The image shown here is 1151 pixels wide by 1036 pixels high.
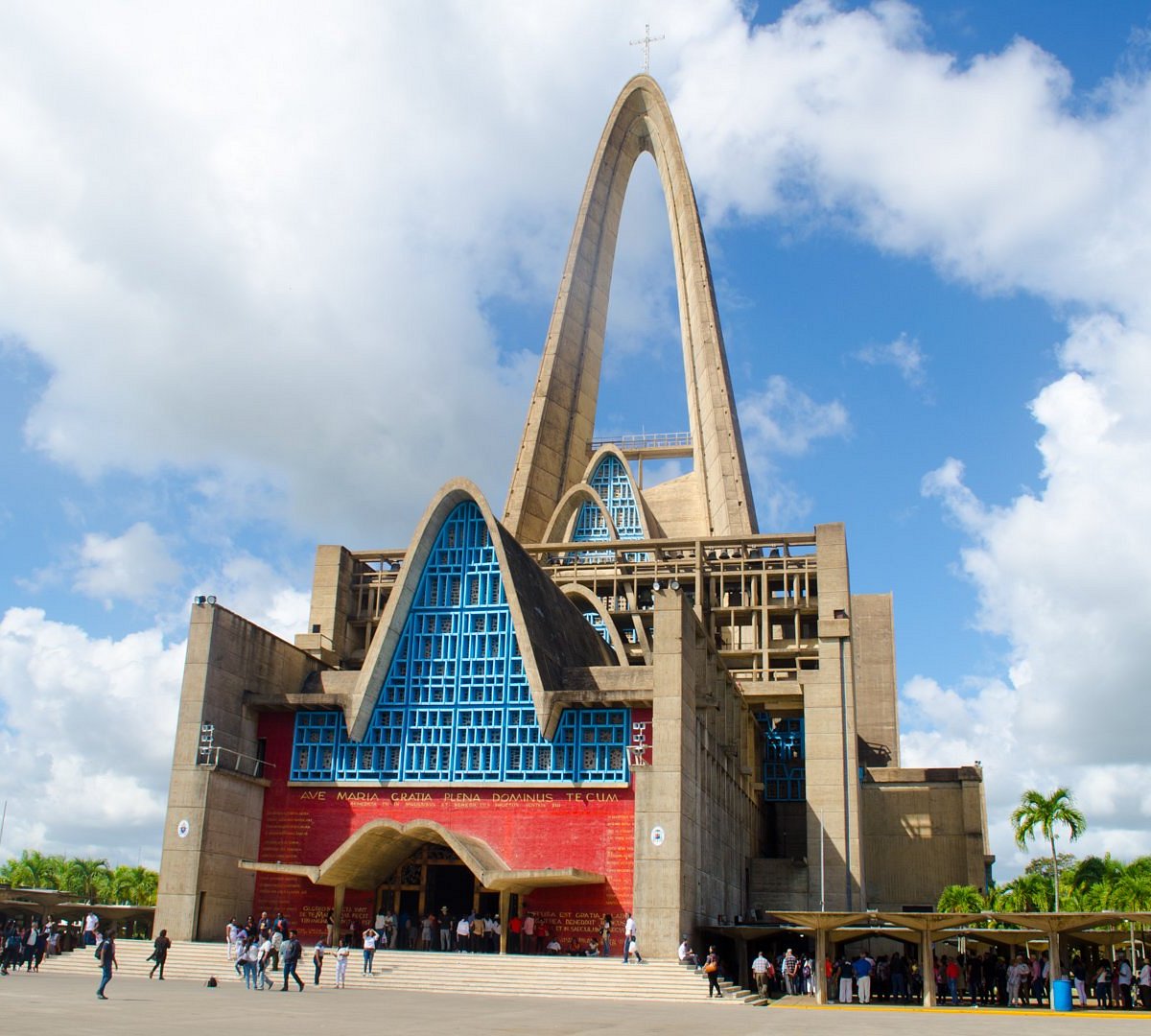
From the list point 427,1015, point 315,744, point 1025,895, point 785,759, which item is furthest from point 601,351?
point 427,1015

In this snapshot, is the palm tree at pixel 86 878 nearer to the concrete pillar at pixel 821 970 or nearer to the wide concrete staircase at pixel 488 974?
the wide concrete staircase at pixel 488 974

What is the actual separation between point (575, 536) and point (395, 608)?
22287 millimetres

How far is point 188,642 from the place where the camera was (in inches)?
1324

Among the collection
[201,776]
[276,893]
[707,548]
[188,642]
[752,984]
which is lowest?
[752,984]

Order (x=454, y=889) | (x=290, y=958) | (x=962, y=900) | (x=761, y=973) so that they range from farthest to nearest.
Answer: (x=962, y=900)
(x=454, y=889)
(x=761, y=973)
(x=290, y=958)

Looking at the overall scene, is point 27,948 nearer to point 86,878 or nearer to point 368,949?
point 368,949

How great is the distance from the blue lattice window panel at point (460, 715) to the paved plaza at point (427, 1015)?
7950 millimetres

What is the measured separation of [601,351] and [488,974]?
155ft

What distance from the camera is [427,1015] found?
19.3 m

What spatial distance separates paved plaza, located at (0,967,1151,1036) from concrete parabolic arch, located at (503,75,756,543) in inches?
1270

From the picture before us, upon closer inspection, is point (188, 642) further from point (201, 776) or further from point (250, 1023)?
point (250, 1023)

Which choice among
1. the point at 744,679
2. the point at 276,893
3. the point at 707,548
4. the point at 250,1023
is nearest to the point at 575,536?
the point at 707,548

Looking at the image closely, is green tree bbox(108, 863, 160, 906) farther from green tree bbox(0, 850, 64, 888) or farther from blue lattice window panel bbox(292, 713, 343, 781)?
blue lattice window panel bbox(292, 713, 343, 781)

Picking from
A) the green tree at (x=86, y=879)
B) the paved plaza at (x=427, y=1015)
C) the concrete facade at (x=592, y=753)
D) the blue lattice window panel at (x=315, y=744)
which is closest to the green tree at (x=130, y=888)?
Result: the green tree at (x=86, y=879)
